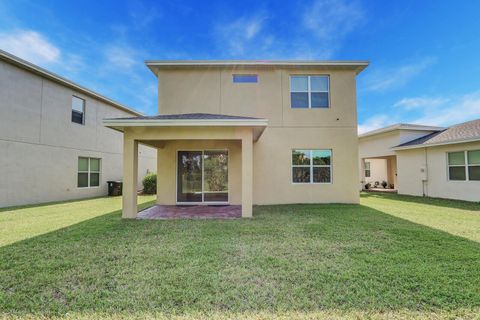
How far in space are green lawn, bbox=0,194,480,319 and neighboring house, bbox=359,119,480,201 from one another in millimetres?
7691

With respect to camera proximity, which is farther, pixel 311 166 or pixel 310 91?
pixel 310 91

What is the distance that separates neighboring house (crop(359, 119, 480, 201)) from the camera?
40.0ft

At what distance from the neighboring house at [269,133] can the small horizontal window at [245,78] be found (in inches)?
1.9

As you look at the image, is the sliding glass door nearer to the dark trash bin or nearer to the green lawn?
the green lawn

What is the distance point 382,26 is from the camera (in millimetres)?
14297

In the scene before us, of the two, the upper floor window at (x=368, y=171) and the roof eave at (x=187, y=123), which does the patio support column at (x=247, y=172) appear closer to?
the roof eave at (x=187, y=123)

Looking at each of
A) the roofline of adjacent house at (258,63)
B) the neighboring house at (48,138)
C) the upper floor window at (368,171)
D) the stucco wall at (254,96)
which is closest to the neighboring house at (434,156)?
the upper floor window at (368,171)

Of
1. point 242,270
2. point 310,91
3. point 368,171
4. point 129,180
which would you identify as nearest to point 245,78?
point 310,91

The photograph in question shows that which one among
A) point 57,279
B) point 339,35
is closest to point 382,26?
point 339,35

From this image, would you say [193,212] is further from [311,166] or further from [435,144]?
[435,144]

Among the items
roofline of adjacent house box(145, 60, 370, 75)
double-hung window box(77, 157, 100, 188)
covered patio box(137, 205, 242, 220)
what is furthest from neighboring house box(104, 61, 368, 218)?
double-hung window box(77, 157, 100, 188)

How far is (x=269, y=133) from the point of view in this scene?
1124 centimetres

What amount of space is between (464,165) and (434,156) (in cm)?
173

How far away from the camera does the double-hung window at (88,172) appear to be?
14.5 metres
